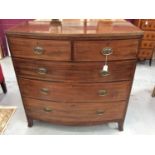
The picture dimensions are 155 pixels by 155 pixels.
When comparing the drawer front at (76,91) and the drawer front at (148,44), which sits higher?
the drawer front at (76,91)

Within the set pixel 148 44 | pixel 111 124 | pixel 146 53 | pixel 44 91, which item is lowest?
pixel 111 124

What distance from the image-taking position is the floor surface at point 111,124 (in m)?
1.54

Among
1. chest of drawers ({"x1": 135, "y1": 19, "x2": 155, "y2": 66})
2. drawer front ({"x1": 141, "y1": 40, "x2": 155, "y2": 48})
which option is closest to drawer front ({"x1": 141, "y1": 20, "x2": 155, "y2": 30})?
chest of drawers ({"x1": 135, "y1": 19, "x2": 155, "y2": 66})

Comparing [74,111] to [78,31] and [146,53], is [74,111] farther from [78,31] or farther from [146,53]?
[146,53]

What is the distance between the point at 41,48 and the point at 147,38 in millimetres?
1895

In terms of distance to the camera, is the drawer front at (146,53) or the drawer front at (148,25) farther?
the drawer front at (146,53)

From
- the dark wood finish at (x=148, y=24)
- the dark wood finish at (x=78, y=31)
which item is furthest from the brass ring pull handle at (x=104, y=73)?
the dark wood finish at (x=148, y=24)

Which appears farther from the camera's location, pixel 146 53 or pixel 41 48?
pixel 146 53

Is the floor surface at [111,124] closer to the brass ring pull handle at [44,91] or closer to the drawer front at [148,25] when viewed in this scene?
the brass ring pull handle at [44,91]

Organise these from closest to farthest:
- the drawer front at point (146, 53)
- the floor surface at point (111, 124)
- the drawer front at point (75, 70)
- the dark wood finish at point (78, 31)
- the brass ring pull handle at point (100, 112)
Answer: the dark wood finish at point (78, 31) → the drawer front at point (75, 70) → the brass ring pull handle at point (100, 112) → the floor surface at point (111, 124) → the drawer front at point (146, 53)

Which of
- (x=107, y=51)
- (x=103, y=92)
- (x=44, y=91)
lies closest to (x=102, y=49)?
(x=107, y=51)

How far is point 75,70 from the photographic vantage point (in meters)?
1.21

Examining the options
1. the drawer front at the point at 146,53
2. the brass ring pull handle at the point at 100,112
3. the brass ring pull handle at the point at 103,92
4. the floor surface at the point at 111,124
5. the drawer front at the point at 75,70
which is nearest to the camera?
the drawer front at the point at 75,70

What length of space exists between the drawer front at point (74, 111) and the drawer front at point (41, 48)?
1.30 feet
